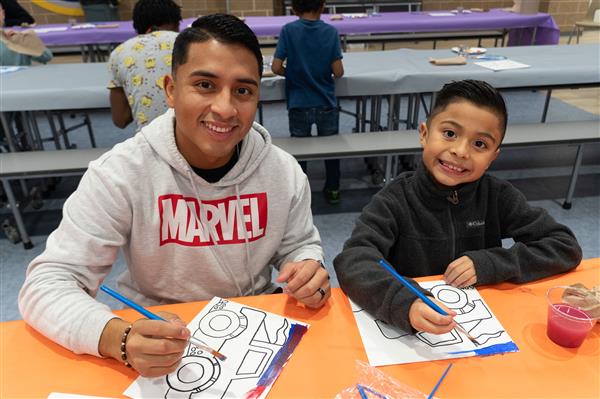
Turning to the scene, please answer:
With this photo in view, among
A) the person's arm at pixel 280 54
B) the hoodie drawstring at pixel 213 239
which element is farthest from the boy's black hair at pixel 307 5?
the hoodie drawstring at pixel 213 239

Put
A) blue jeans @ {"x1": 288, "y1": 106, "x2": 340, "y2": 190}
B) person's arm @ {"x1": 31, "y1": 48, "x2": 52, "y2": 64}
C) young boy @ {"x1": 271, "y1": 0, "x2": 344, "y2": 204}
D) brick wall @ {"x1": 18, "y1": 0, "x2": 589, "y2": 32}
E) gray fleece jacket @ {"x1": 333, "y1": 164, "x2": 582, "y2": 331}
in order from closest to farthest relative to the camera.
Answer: gray fleece jacket @ {"x1": 333, "y1": 164, "x2": 582, "y2": 331}, young boy @ {"x1": 271, "y1": 0, "x2": 344, "y2": 204}, blue jeans @ {"x1": 288, "y1": 106, "x2": 340, "y2": 190}, person's arm @ {"x1": 31, "y1": 48, "x2": 52, "y2": 64}, brick wall @ {"x1": 18, "y1": 0, "x2": 589, "y2": 32}

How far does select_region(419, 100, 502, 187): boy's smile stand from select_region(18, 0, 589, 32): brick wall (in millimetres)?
6948

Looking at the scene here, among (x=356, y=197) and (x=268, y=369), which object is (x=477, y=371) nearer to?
(x=268, y=369)

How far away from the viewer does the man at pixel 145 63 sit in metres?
2.18

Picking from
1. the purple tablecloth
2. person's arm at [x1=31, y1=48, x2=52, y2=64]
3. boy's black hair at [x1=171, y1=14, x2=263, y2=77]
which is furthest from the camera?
the purple tablecloth

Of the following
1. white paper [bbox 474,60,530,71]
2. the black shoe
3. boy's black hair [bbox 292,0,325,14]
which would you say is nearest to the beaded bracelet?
boy's black hair [bbox 292,0,325,14]

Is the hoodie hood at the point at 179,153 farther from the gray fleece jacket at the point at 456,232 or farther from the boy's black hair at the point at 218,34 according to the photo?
the gray fleece jacket at the point at 456,232

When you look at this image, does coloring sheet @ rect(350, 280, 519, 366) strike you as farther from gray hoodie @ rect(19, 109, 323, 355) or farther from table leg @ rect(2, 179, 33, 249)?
table leg @ rect(2, 179, 33, 249)

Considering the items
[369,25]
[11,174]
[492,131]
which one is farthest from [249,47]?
[369,25]

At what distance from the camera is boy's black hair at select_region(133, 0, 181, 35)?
7.64 ft

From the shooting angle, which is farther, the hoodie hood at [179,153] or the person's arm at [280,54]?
the person's arm at [280,54]

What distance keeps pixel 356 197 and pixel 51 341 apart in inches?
100

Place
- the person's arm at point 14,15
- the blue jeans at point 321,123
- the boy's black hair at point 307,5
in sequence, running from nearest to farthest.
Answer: the boy's black hair at point 307,5, the blue jeans at point 321,123, the person's arm at point 14,15

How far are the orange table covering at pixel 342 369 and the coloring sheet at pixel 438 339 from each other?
0.02 m
